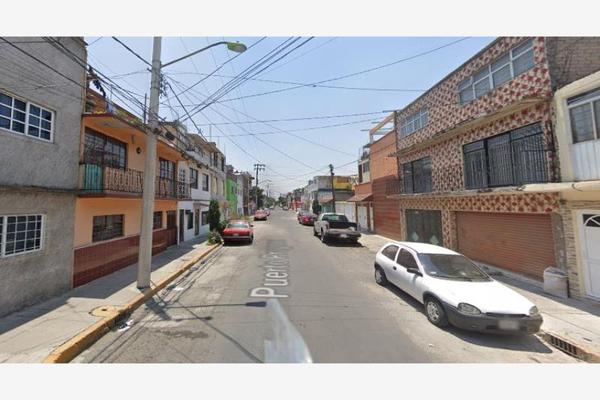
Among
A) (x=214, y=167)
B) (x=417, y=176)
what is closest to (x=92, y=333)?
(x=417, y=176)

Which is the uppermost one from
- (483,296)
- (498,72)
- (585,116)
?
(498,72)

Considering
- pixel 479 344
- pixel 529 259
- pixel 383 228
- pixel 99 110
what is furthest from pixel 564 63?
pixel 99 110

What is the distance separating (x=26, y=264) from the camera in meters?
5.81

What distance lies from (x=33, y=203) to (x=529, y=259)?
13.7 m

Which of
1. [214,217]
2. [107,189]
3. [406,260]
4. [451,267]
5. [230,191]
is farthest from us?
[230,191]

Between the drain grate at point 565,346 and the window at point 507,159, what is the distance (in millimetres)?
4792

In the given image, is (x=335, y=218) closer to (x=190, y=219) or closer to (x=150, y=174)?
(x=190, y=219)

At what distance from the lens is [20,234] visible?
19.0 feet

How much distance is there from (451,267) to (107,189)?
963 cm

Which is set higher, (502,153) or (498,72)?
(498,72)

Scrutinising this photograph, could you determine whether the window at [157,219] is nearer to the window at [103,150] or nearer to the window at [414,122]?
the window at [103,150]

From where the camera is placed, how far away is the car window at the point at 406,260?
634 cm

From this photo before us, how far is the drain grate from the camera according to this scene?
4.35 metres

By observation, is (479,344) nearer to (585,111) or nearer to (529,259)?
(529,259)
